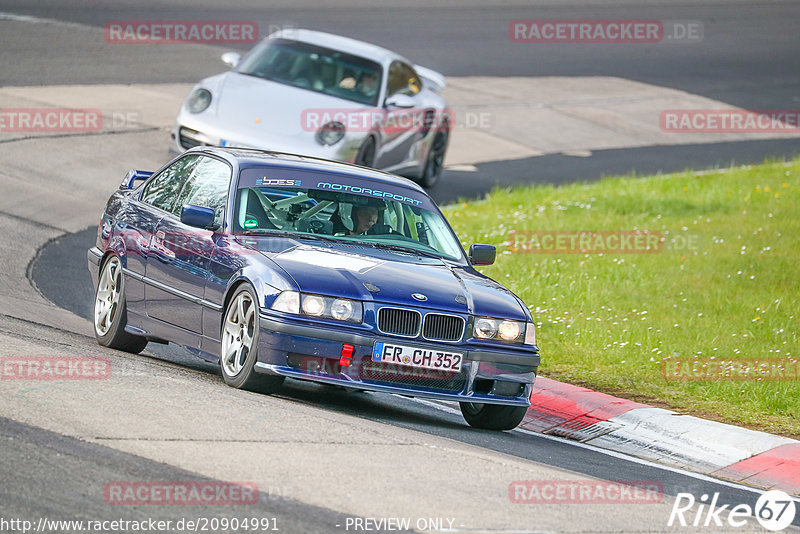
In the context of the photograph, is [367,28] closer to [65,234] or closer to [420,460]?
[65,234]

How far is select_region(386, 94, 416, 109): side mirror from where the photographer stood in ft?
54.6

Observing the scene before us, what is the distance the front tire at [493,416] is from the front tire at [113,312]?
7.73 ft

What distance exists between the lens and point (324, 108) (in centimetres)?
1585

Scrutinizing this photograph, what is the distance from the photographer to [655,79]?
94.9ft

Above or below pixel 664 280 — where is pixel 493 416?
below

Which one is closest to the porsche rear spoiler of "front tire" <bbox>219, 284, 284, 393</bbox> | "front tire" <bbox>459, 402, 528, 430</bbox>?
"front tire" <bbox>459, 402, 528, 430</bbox>

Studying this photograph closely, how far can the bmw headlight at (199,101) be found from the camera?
15.5 meters

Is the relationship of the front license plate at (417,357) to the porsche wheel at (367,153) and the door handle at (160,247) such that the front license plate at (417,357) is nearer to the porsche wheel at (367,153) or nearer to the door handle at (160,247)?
the door handle at (160,247)

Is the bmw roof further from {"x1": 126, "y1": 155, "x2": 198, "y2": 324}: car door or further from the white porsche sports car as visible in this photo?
the white porsche sports car

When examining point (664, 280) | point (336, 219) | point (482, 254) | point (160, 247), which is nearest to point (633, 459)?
point (482, 254)

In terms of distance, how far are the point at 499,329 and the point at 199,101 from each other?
8.12m

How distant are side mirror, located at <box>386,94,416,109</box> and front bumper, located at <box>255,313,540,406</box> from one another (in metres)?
8.74

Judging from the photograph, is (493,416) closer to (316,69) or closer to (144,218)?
(144,218)

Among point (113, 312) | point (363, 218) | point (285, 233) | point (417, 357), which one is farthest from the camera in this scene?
point (113, 312)
